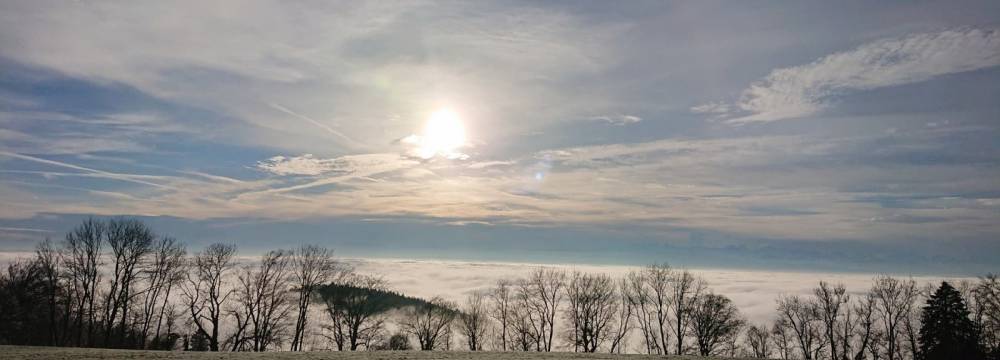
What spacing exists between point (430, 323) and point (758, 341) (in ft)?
208

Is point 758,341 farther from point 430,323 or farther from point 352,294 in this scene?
point 352,294

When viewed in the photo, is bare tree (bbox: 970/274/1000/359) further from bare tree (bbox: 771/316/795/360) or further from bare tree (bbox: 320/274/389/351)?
bare tree (bbox: 320/274/389/351)

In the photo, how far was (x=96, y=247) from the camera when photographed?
76.1m

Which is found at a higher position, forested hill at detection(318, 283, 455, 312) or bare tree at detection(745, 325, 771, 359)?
forested hill at detection(318, 283, 455, 312)

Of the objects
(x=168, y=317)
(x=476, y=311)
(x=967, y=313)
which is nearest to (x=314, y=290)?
(x=168, y=317)

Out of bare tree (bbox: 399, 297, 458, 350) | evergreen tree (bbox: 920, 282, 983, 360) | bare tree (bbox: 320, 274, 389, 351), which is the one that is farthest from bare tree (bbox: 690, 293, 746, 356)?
bare tree (bbox: 320, 274, 389, 351)

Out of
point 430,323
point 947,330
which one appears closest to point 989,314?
point 947,330

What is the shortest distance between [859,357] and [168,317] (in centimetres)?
10645

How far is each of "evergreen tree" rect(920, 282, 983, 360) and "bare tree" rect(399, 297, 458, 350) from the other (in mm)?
70533

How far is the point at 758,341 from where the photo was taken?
106m

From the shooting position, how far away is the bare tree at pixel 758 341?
104m

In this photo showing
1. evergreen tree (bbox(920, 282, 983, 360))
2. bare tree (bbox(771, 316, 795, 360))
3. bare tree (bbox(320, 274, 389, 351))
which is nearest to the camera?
evergreen tree (bbox(920, 282, 983, 360))

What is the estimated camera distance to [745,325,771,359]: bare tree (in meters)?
Answer: 104

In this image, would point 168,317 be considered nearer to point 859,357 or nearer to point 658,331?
point 658,331
